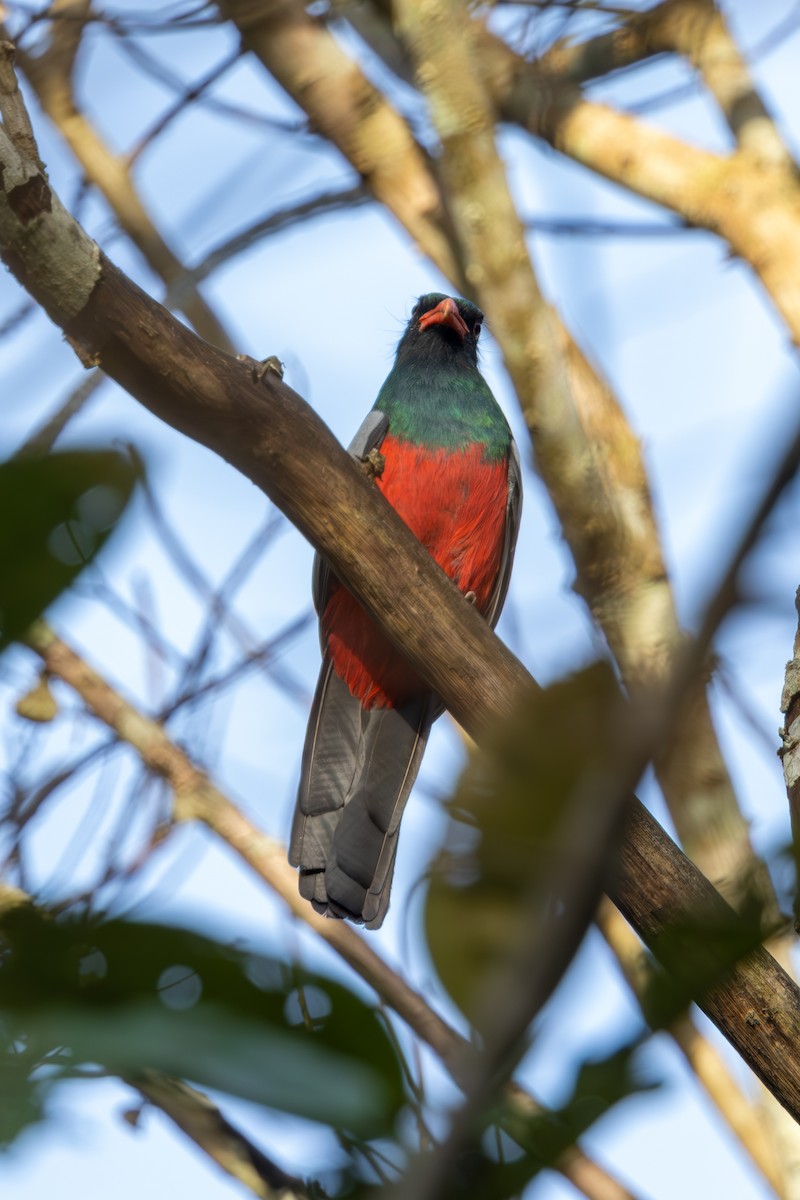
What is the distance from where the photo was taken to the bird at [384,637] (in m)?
3.68

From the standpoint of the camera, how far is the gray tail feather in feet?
11.8

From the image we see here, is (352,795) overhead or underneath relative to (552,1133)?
overhead

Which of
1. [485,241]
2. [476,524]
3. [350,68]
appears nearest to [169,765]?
[476,524]

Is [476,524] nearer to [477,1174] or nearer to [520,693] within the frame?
[520,693]

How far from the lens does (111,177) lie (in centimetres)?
510

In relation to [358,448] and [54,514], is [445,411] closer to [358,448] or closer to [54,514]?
[358,448]

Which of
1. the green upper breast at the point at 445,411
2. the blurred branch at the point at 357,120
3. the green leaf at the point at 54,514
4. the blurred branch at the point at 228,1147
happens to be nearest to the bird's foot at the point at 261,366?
the blurred branch at the point at 228,1147

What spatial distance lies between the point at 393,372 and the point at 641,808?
2751 millimetres

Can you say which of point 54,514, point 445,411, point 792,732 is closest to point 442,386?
point 445,411

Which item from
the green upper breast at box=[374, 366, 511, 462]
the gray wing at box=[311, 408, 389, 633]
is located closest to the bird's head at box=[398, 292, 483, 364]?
the green upper breast at box=[374, 366, 511, 462]

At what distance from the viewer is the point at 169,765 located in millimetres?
3949

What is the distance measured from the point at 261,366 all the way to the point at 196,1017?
5.43 ft

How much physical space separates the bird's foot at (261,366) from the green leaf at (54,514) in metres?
1.40

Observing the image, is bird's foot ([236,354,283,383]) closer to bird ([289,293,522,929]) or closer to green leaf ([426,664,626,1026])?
bird ([289,293,522,929])
